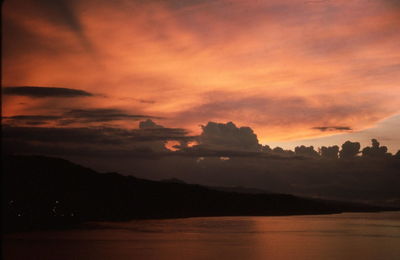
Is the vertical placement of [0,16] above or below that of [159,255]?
above

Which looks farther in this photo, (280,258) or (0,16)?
(280,258)

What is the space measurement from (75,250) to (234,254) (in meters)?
25.0

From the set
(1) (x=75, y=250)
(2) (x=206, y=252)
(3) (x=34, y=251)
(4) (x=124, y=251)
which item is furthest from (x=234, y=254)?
(3) (x=34, y=251)

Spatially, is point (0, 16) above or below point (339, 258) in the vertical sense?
above

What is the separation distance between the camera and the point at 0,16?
902 cm

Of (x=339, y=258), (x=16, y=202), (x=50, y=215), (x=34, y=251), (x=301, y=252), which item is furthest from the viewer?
(x=50, y=215)

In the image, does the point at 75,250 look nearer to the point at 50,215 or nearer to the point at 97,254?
the point at 97,254

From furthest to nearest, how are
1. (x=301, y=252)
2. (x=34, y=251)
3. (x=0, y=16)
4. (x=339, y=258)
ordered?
(x=301, y=252) → (x=339, y=258) → (x=34, y=251) → (x=0, y=16)

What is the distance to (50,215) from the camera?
614ft

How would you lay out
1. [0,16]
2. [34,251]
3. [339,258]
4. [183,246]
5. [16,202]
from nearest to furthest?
[0,16], [34,251], [339,258], [183,246], [16,202]

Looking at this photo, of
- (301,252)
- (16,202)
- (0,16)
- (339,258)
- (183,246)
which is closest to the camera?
(0,16)

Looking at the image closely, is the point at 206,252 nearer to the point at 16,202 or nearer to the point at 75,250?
the point at 75,250

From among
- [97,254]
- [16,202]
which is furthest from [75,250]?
[16,202]

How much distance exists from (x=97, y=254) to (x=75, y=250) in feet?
23.6
